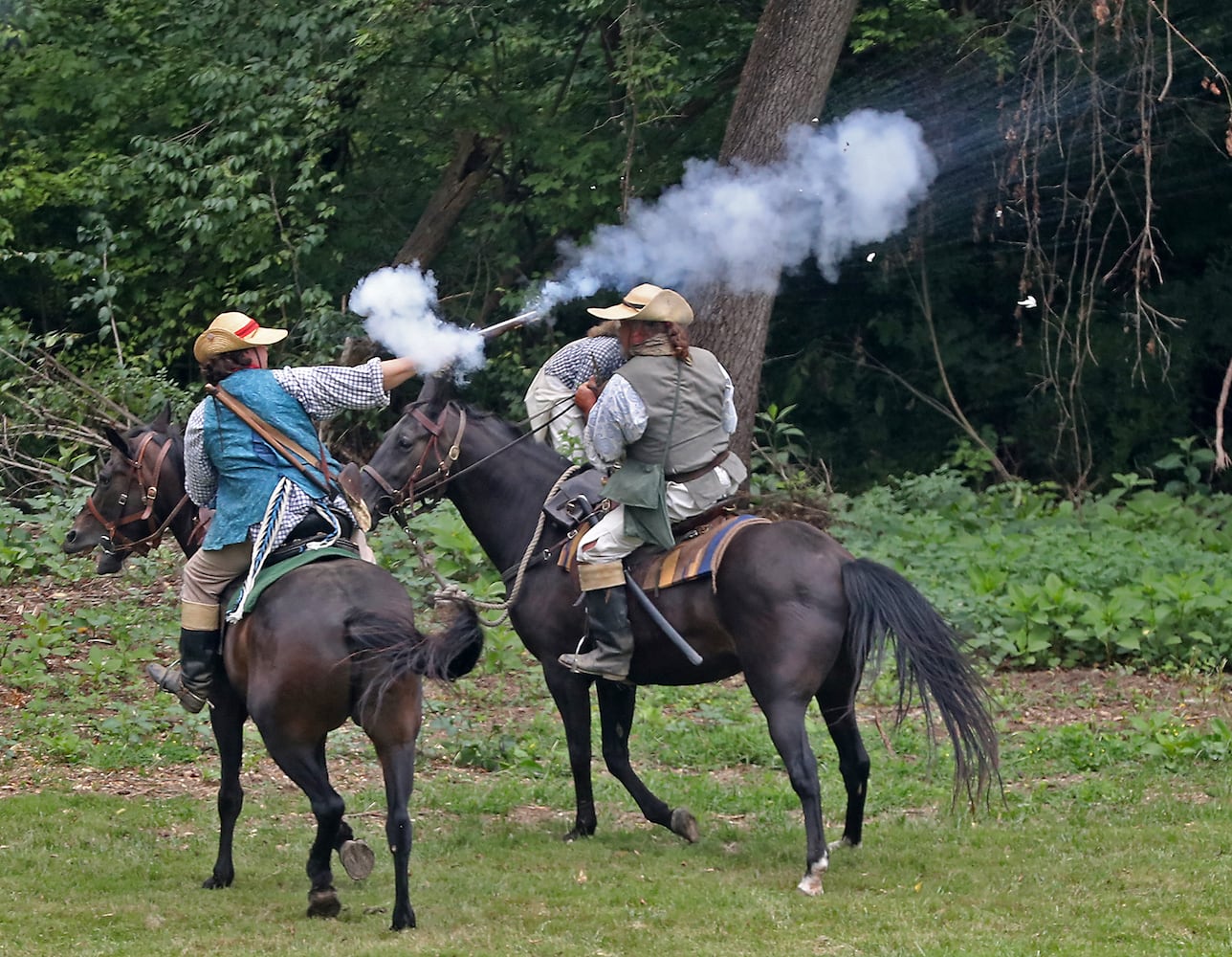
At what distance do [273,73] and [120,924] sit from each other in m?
11.4

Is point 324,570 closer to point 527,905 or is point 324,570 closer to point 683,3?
point 527,905

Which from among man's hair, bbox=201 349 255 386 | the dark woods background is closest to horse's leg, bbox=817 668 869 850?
man's hair, bbox=201 349 255 386

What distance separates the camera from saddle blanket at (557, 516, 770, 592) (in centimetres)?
710

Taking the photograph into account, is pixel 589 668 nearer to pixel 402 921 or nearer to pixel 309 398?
pixel 402 921

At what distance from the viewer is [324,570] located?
645 centimetres

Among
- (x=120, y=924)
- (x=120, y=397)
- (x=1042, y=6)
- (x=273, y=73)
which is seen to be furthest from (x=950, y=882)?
(x=273, y=73)

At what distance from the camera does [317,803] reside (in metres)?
6.22

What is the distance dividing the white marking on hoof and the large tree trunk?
6151mm

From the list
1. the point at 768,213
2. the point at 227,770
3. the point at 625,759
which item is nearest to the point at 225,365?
the point at 227,770

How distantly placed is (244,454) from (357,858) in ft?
5.67

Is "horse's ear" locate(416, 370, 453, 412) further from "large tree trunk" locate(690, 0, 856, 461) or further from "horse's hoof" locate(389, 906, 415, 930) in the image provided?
"large tree trunk" locate(690, 0, 856, 461)

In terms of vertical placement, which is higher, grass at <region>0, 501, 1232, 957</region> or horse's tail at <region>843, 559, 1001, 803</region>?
horse's tail at <region>843, 559, 1001, 803</region>

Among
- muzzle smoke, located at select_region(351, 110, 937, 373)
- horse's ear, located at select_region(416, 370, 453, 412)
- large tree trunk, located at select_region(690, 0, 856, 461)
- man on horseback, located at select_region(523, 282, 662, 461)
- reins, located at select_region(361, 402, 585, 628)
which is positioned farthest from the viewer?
→ large tree trunk, located at select_region(690, 0, 856, 461)

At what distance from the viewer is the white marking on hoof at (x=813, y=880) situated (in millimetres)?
6598
